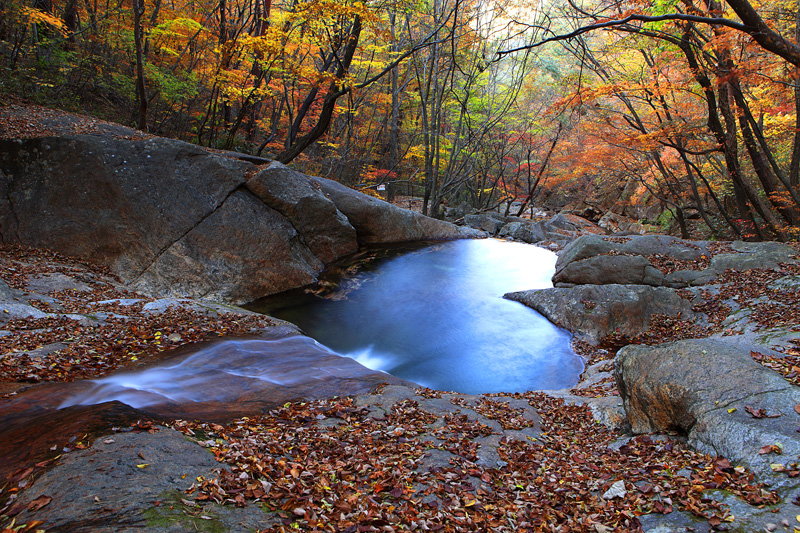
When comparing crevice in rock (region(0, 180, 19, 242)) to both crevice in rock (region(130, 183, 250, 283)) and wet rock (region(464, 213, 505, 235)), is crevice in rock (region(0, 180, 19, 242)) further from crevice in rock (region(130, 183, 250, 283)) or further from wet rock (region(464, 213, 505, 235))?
wet rock (region(464, 213, 505, 235))

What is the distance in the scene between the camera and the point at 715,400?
3680mm

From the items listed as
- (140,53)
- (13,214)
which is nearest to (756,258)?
(140,53)

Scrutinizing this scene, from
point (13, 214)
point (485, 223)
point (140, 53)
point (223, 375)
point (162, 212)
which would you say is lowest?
→ point (223, 375)

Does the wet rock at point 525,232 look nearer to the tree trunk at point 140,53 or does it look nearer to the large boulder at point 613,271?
the large boulder at point 613,271

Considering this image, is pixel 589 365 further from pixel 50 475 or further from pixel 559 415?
pixel 50 475

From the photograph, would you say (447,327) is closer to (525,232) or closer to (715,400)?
(715,400)

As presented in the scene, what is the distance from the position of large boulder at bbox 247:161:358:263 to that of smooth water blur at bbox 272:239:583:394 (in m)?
1.32

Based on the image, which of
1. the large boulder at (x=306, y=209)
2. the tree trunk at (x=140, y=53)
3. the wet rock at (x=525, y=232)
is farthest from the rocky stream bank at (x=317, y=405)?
the wet rock at (x=525, y=232)

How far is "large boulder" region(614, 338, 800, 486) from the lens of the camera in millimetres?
3096

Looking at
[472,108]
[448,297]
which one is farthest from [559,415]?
[472,108]

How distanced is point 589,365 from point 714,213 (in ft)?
49.4

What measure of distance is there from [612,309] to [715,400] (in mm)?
5364

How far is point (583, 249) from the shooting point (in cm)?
1098

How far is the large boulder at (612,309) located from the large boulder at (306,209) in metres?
6.41
